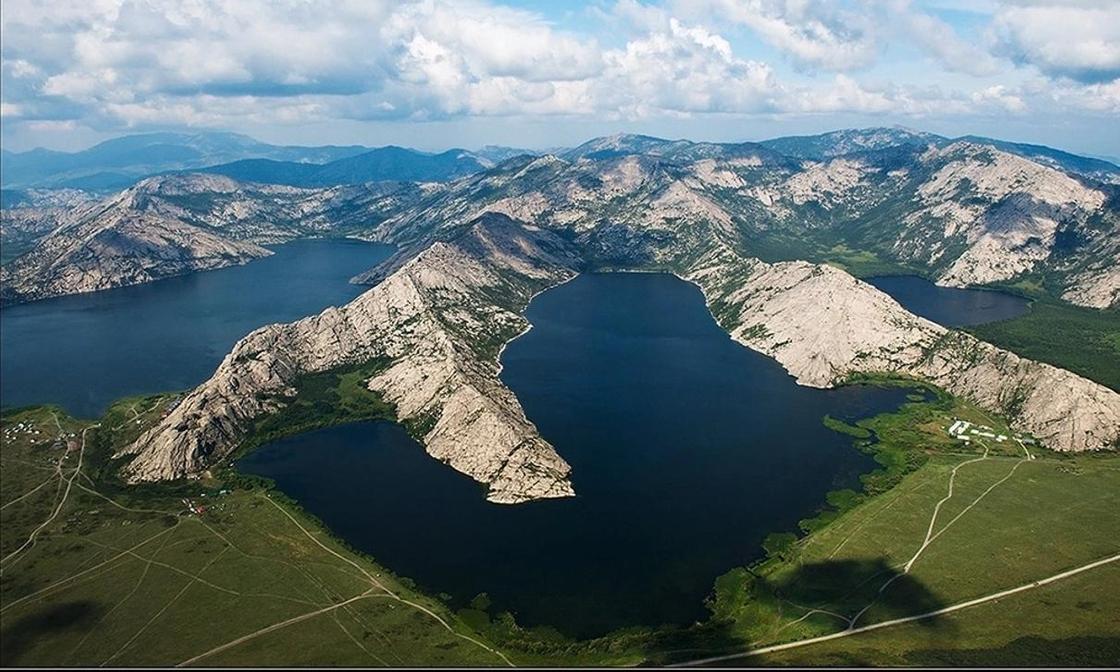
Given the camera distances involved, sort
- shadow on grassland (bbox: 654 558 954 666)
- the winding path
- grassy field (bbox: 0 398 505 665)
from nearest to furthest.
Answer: the winding path < grassy field (bbox: 0 398 505 665) < shadow on grassland (bbox: 654 558 954 666)

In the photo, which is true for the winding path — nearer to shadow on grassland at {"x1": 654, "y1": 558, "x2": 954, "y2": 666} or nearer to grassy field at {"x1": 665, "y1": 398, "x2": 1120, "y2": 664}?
shadow on grassland at {"x1": 654, "y1": 558, "x2": 954, "y2": 666}

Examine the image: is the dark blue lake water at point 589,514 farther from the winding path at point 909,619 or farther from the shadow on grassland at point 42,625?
the shadow on grassland at point 42,625

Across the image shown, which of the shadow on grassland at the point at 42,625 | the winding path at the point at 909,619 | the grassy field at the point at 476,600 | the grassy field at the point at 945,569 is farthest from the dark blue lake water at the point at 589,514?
the shadow on grassland at the point at 42,625

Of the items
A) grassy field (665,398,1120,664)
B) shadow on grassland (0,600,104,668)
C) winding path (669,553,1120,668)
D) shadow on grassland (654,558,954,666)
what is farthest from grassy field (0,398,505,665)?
grassy field (665,398,1120,664)

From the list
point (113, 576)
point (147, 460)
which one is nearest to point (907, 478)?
point (113, 576)

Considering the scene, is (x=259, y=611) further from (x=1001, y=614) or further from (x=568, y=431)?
(x=1001, y=614)

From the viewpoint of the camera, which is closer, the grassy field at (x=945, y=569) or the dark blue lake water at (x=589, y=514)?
the grassy field at (x=945, y=569)

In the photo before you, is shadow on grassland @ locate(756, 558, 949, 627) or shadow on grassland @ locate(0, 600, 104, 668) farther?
shadow on grassland @ locate(756, 558, 949, 627)
